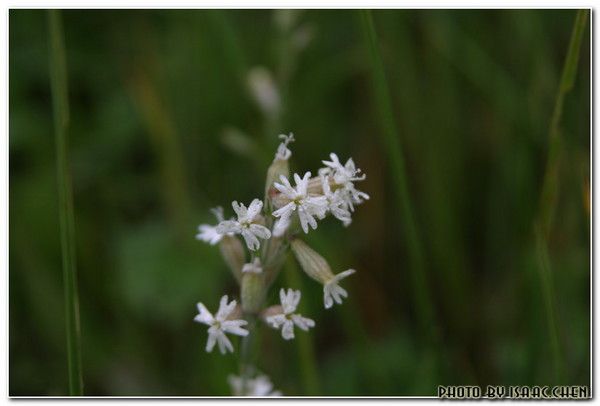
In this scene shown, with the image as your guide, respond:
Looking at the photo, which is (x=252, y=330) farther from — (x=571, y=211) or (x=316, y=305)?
(x=571, y=211)

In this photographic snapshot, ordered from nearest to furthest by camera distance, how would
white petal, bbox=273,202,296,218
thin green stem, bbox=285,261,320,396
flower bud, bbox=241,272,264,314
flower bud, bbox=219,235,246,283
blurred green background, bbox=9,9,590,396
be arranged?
white petal, bbox=273,202,296,218
flower bud, bbox=241,272,264,314
flower bud, bbox=219,235,246,283
thin green stem, bbox=285,261,320,396
blurred green background, bbox=9,9,590,396

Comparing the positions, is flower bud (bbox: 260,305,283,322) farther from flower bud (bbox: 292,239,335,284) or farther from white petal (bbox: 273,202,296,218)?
white petal (bbox: 273,202,296,218)

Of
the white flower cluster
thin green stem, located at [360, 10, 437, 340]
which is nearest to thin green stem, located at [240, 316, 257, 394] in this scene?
the white flower cluster

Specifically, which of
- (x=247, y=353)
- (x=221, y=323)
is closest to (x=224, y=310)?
(x=221, y=323)

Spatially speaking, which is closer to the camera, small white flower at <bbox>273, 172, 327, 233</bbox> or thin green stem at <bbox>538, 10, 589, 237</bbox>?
small white flower at <bbox>273, 172, 327, 233</bbox>

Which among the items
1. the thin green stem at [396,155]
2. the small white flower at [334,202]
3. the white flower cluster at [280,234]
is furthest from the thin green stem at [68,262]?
the thin green stem at [396,155]

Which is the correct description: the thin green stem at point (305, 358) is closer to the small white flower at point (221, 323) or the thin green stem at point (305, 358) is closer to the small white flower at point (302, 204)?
the small white flower at point (221, 323)

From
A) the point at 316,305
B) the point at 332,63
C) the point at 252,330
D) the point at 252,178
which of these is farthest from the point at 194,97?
the point at 252,330

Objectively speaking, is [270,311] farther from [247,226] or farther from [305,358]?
[305,358]
